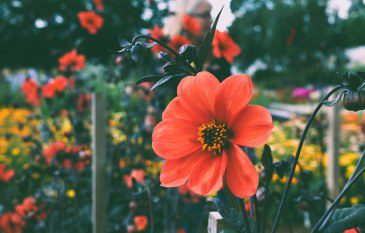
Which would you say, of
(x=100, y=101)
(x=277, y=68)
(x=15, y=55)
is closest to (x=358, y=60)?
(x=277, y=68)

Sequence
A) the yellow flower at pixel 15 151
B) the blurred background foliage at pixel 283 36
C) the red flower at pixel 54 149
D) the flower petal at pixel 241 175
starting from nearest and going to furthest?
the flower petal at pixel 241 175, the red flower at pixel 54 149, the yellow flower at pixel 15 151, the blurred background foliage at pixel 283 36

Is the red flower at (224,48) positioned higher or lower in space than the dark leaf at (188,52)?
higher

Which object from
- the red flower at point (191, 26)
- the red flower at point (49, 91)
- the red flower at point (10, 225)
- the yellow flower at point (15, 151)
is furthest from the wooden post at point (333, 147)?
the yellow flower at point (15, 151)

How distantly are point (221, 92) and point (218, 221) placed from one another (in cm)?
24

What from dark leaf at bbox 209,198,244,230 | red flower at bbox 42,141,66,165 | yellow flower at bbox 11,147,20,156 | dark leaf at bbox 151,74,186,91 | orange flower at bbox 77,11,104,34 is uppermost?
orange flower at bbox 77,11,104,34

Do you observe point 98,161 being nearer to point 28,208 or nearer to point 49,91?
point 28,208

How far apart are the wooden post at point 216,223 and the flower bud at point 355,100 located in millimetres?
291

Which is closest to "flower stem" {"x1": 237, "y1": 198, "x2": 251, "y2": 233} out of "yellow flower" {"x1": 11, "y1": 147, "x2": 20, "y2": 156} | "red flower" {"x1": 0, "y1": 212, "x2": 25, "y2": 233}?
"red flower" {"x1": 0, "y1": 212, "x2": 25, "y2": 233}

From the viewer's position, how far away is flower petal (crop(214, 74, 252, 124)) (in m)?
0.58

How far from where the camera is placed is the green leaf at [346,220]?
2.00 feet

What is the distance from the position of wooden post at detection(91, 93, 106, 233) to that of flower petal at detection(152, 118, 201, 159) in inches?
54.2

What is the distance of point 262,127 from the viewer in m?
0.58

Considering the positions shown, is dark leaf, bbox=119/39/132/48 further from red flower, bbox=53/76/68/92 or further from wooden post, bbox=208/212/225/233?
red flower, bbox=53/76/68/92

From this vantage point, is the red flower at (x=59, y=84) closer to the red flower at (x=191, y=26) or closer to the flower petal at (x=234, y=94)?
the red flower at (x=191, y=26)
